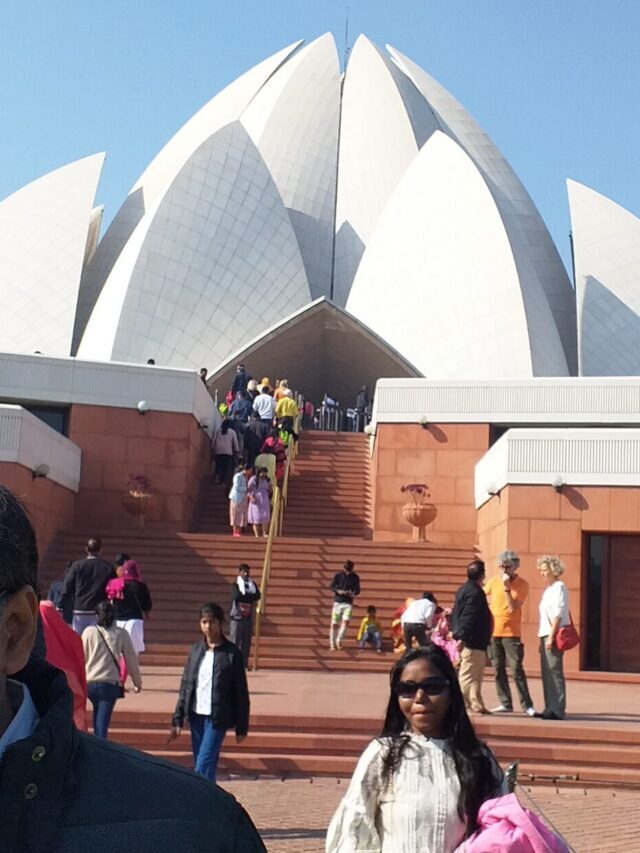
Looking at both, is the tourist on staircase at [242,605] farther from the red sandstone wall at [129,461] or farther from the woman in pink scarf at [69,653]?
the woman in pink scarf at [69,653]

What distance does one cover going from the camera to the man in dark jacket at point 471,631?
7.98 m

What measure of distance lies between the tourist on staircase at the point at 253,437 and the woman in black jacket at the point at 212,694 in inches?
444

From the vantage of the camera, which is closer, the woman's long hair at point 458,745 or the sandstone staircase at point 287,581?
the woman's long hair at point 458,745

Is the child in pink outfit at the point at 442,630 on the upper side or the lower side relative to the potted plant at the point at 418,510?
lower

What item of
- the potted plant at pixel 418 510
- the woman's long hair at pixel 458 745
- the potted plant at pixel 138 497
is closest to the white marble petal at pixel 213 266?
the potted plant at pixel 138 497

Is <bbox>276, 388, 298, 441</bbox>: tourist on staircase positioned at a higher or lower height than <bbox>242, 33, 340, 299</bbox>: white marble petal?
lower

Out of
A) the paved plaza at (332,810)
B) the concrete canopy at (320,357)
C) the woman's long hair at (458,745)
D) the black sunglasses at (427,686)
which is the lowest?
the paved plaza at (332,810)

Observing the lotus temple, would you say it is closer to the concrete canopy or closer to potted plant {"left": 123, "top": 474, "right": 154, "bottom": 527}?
the concrete canopy

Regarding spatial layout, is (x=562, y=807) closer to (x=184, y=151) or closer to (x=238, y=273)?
(x=238, y=273)

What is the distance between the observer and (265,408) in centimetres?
1756

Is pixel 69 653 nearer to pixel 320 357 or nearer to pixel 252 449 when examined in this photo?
pixel 252 449

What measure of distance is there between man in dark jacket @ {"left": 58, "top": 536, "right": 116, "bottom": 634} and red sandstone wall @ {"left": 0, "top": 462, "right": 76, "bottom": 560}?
3.77m

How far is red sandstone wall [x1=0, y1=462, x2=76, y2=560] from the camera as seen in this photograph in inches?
496

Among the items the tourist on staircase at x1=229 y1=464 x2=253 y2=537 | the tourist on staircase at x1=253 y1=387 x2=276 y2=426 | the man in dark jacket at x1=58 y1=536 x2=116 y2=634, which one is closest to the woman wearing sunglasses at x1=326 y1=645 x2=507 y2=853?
the man in dark jacket at x1=58 y1=536 x2=116 y2=634
